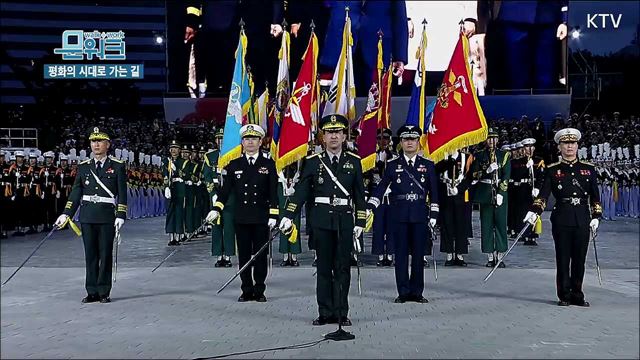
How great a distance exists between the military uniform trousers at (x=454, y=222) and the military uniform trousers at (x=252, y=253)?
4.07m

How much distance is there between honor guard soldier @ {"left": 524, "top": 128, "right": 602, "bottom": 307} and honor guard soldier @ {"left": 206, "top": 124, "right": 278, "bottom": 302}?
3.11 metres

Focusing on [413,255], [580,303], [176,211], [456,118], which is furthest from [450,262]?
[176,211]

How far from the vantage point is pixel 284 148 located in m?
11.1

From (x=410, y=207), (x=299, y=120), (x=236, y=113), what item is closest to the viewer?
(x=410, y=207)

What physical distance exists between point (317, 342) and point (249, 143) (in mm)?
3118

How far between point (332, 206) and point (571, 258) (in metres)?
2.97

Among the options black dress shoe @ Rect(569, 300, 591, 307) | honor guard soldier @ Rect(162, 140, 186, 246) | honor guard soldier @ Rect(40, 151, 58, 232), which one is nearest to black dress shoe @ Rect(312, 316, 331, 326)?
black dress shoe @ Rect(569, 300, 591, 307)

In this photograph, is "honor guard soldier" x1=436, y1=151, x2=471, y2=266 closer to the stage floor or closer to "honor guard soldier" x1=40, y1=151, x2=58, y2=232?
the stage floor

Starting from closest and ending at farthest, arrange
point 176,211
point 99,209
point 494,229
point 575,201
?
point 575,201, point 99,209, point 494,229, point 176,211

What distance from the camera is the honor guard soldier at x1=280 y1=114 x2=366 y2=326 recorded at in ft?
24.8

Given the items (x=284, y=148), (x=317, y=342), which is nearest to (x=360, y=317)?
(x=317, y=342)

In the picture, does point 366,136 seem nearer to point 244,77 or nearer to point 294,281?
point 244,77

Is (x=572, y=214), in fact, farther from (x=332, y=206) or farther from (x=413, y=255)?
(x=332, y=206)

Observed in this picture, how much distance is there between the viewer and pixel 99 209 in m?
8.95
